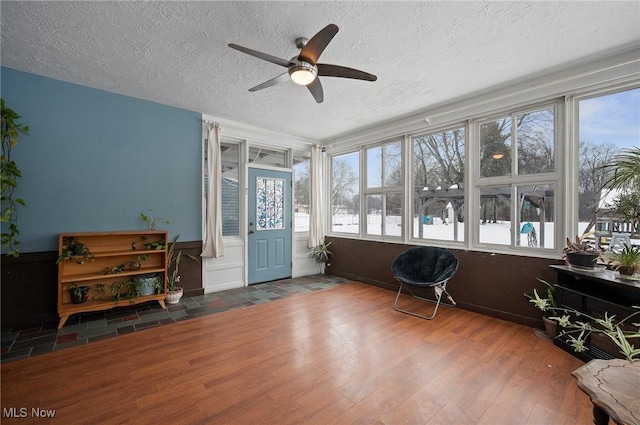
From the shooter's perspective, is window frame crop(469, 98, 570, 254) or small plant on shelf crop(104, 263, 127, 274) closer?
window frame crop(469, 98, 570, 254)

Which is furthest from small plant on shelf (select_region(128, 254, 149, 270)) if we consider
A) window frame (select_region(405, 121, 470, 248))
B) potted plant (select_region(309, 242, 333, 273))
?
window frame (select_region(405, 121, 470, 248))

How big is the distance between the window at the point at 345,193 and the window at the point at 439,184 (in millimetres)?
1247

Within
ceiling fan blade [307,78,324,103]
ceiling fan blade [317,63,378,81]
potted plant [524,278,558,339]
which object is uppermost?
ceiling fan blade [317,63,378,81]

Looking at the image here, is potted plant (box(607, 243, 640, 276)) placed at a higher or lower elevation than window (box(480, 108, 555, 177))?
lower

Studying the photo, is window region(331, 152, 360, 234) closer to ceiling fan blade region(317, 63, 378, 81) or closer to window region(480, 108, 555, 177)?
window region(480, 108, 555, 177)

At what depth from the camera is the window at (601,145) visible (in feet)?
8.37

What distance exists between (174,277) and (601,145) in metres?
5.34

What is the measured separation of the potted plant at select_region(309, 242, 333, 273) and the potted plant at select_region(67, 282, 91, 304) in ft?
11.6

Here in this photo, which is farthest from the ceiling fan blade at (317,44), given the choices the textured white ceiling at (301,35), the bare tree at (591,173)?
the bare tree at (591,173)

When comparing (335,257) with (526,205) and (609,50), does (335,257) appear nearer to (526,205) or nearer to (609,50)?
(526,205)

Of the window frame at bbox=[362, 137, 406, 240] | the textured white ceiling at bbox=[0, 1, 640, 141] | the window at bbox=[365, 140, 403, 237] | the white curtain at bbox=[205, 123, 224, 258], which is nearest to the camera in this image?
the textured white ceiling at bbox=[0, 1, 640, 141]

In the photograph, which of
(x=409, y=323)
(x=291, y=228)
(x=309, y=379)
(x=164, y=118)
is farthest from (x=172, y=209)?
(x=409, y=323)

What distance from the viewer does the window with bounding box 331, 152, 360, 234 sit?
5230mm

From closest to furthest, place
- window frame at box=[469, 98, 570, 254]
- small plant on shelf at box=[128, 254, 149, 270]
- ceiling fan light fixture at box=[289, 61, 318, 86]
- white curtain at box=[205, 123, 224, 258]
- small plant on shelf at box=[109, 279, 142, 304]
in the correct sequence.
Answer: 1. ceiling fan light fixture at box=[289, 61, 318, 86]
2. window frame at box=[469, 98, 570, 254]
3. small plant on shelf at box=[109, 279, 142, 304]
4. small plant on shelf at box=[128, 254, 149, 270]
5. white curtain at box=[205, 123, 224, 258]
